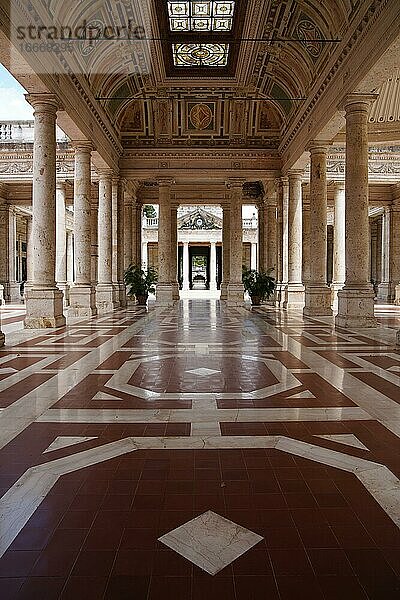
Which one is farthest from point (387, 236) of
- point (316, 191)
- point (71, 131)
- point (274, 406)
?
point (274, 406)

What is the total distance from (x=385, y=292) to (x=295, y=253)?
43.0 feet

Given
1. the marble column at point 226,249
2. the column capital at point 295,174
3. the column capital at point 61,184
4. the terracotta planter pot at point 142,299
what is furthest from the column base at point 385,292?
the column capital at point 61,184

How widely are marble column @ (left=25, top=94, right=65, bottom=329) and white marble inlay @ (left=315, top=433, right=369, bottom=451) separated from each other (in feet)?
34.1

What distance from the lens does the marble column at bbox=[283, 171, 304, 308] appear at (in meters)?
22.6

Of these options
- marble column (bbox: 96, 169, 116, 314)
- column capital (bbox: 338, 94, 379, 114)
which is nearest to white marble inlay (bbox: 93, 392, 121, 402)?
column capital (bbox: 338, 94, 379, 114)

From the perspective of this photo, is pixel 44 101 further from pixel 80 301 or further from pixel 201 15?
pixel 80 301

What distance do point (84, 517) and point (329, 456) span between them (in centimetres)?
198

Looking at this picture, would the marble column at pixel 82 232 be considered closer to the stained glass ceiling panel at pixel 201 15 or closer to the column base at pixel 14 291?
the stained glass ceiling panel at pixel 201 15

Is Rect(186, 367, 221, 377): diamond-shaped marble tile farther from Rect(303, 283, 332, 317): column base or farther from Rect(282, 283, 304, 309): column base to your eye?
Rect(282, 283, 304, 309): column base

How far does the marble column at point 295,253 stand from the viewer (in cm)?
2262

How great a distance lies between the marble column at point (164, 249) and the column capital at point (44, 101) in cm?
1167

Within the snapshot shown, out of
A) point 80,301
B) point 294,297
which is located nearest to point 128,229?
point 294,297

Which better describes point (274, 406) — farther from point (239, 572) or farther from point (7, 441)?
point (239, 572)

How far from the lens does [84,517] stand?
9.87 feet
